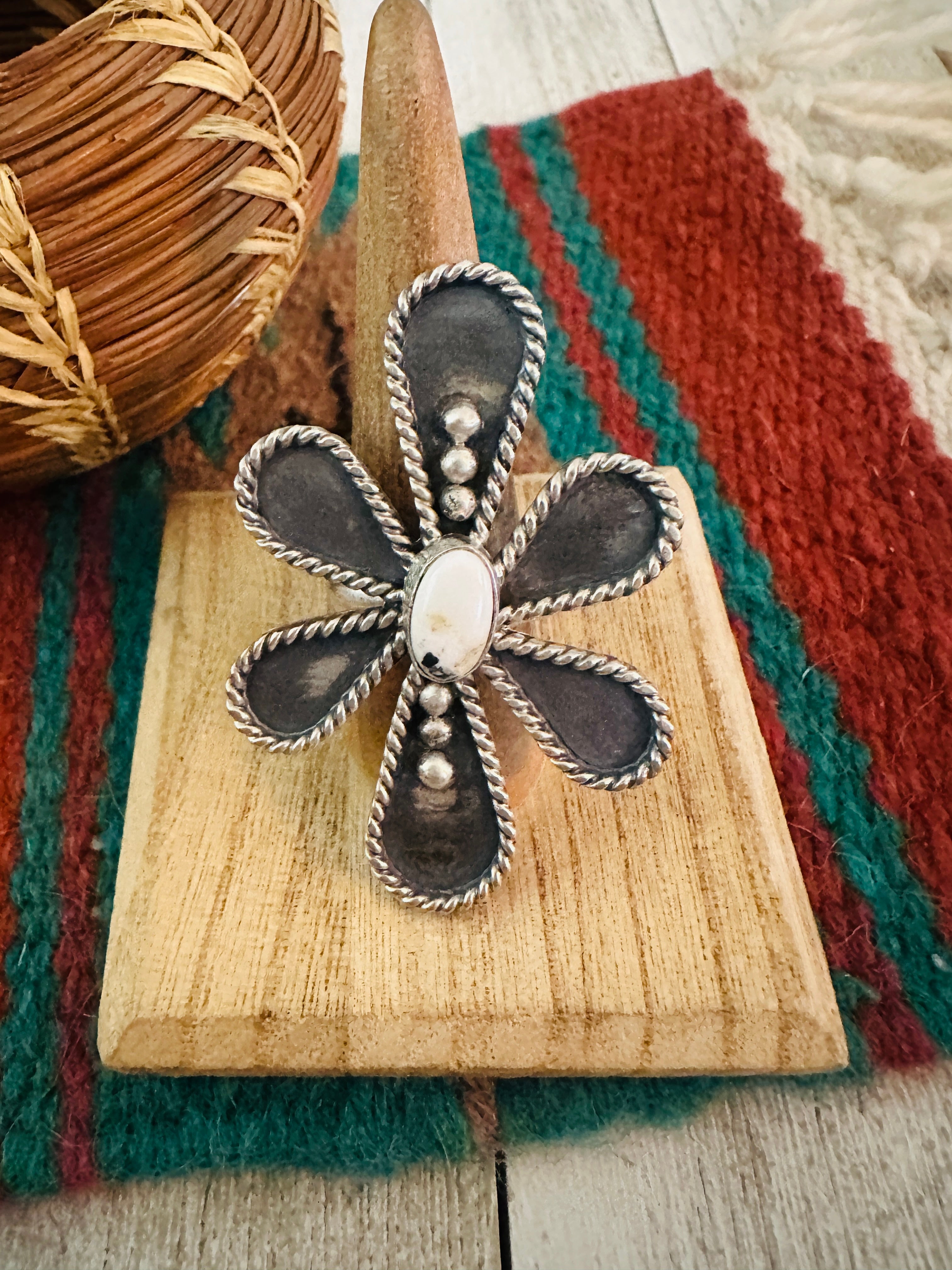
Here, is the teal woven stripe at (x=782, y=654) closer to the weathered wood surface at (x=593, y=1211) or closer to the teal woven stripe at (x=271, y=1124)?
the weathered wood surface at (x=593, y=1211)

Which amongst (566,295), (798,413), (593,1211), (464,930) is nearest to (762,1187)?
(593,1211)

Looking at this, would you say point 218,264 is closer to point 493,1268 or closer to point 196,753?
point 196,753

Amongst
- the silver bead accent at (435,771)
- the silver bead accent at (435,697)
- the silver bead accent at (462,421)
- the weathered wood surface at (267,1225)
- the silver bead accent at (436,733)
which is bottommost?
the weathered wood surface at (267,1225)

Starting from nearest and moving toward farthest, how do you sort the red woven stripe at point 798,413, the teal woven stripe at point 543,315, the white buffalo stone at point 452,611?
the white buffalo stone at point 452,611, the red woven stripe at point 798,413, the teal woven stripe at point 543,315

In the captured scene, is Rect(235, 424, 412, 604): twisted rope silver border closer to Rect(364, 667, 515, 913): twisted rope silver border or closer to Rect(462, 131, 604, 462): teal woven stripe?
Rect(364, 667, 515, 913): twisted rope silver border

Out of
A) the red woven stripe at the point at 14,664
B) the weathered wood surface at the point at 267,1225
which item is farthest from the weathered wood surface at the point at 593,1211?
the red woven stripe at the point at 14,664

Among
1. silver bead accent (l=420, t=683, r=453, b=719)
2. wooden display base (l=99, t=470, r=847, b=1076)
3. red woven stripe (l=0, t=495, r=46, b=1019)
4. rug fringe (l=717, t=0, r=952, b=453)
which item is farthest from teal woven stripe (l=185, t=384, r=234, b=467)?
rug fringe (l=717, t=0, r=952, b=453)

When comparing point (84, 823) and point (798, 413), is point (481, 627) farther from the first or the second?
point (798, 413)
